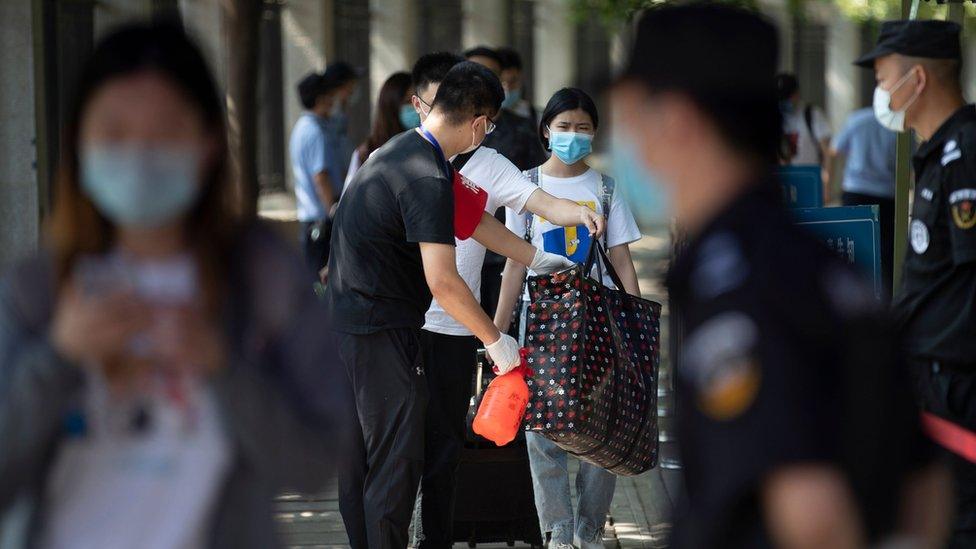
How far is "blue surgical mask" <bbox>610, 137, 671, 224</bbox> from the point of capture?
2.20m

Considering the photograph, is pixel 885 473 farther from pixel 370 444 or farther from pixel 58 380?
pixel 370 444

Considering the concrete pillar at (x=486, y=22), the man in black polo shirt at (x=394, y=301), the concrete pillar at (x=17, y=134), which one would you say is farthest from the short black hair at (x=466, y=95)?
the concrete pillar at (x=486, y=22)

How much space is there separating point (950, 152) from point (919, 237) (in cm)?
25

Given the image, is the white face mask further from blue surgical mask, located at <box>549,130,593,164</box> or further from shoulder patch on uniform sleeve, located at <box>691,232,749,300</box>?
shoulder patch on uniform sleeve, located at <box>691,232,749,300</box>

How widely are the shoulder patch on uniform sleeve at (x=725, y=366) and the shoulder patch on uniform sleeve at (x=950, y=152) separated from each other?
7.56 feet

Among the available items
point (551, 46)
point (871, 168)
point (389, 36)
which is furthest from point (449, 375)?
point (551, 46)

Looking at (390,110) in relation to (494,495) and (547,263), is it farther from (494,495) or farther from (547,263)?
(494,495)

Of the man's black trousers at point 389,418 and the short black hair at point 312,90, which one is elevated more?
the short black hair at point 312,90

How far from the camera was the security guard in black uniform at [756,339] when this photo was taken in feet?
6.25

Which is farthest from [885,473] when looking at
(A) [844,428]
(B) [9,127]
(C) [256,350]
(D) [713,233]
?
(B) [9,127]

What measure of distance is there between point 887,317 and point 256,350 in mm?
935

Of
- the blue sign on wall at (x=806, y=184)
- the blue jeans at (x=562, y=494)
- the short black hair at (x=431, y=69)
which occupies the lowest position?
the blue jeans at (x=562, y=494)

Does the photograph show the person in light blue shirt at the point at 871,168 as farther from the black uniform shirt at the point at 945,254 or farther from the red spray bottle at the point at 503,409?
the black uniform shirt at the point at 945,254

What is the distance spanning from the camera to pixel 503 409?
5.09 m
